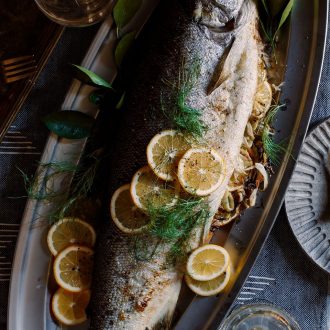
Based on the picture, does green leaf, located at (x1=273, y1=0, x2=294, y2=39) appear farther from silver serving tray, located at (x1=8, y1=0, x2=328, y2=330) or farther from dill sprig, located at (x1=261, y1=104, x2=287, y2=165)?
dill sprig, located at (x1=261, y1=104, x2=287, y2=165)

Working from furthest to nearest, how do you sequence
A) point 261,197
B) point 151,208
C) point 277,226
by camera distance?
point 277,226 < point 261,197 < point 151,208

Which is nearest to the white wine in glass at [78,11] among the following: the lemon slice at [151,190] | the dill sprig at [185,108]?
the dill sprig at [185,108]

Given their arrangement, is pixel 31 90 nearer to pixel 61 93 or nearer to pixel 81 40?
pixel 61 93

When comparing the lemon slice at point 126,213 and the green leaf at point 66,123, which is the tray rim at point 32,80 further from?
the lemon slice at point 126,213

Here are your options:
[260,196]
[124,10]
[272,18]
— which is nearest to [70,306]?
[260,196]

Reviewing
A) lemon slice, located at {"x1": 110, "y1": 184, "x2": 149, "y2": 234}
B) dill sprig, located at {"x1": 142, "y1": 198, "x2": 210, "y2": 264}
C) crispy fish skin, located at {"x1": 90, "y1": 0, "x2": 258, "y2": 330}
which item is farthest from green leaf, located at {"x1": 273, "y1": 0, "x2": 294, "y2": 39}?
lemon slice, located at {"x1": 110, "y1": 184, "x2": 149, "y2": 234}

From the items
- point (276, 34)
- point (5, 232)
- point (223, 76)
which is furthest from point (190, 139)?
point (5, 232)

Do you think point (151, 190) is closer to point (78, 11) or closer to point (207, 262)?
point (207, 262)
